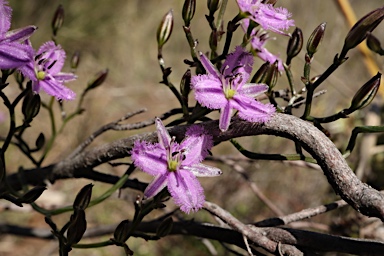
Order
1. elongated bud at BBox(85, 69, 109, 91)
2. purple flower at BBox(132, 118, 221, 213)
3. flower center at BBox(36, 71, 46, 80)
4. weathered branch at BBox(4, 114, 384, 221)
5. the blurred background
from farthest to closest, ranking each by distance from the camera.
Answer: the blurred background, elongated bud at BBox(85, 69, 109, 91), flower center at BBox(36, 71, 46, 80), purple flower at BBox(132, 118, 221, 213), weathered branch at BBox(4, 114, 384, 221)

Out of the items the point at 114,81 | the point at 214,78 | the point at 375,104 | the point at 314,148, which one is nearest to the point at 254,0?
the point at 214,78

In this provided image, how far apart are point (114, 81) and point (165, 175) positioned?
4051 millimetres

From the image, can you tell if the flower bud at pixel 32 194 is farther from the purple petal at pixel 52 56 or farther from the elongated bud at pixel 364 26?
the elongated bud at pixel 364 26

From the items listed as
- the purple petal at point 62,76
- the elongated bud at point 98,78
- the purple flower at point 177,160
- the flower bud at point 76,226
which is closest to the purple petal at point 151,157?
the purple flower at point 177,160

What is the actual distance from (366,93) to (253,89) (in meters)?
0.16

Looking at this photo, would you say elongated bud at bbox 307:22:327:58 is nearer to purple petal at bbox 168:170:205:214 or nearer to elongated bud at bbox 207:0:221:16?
elongated bud at bbox 207:0:221:16

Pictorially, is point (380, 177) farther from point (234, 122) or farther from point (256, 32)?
point (234, 122)

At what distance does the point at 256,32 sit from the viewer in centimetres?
92

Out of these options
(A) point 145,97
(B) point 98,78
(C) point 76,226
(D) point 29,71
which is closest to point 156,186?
(C) point 76,226

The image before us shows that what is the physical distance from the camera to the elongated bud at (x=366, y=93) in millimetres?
762

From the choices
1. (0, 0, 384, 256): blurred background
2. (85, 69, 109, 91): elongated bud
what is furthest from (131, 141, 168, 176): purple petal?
(0, 0, 384, 256): blurred background

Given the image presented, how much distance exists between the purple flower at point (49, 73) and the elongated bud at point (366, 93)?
42 centimetres

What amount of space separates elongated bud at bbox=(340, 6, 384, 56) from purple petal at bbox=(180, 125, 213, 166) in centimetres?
23

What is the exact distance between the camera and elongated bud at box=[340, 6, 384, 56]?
2.47ft
